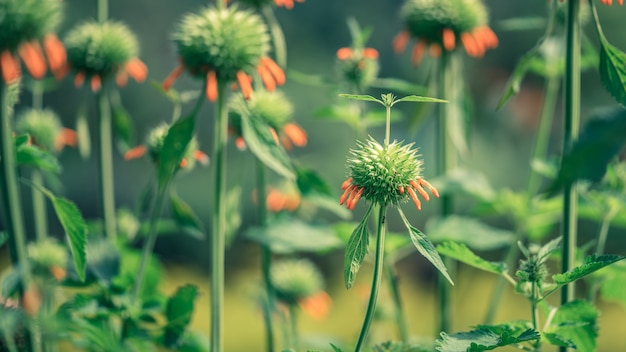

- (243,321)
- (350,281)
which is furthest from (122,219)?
(243,321)

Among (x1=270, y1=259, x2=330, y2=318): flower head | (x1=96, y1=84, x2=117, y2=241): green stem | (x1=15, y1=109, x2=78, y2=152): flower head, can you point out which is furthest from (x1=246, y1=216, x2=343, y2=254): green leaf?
(x1=15, y1=109, x2=78, y2=152): flower head

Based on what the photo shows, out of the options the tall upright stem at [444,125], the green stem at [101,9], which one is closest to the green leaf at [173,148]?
the green stem at [101,9]

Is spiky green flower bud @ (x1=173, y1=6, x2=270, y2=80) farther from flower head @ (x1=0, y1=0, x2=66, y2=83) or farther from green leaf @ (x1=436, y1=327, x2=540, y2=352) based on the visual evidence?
green leaf @ (x1=436, y1=327, x2=540, y2=352)

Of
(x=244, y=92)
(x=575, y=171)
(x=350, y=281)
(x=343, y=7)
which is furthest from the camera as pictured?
(x=343, y=7)

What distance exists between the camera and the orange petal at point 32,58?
699 millimetres

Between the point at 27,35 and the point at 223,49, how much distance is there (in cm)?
23

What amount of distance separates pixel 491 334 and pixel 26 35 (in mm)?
535

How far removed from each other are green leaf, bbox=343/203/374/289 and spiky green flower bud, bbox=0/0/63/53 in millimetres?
374

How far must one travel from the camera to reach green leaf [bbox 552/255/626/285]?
654mm

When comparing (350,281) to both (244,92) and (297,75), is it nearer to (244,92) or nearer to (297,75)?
(244,92)

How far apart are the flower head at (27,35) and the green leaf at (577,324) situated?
1.85 ft

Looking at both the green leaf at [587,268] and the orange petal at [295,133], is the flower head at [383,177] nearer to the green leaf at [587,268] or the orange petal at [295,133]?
the green leaf at [587,268]

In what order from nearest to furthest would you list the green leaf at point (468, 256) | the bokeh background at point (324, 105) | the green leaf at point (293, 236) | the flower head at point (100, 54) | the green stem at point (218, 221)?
the green leaf at point (468, 256), the green stem at point (218, 221), the green leaf at point (293, 236), the flower head at point (100, 54), the bokeh background at point (324, 105)

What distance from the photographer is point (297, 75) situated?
3.40ft
